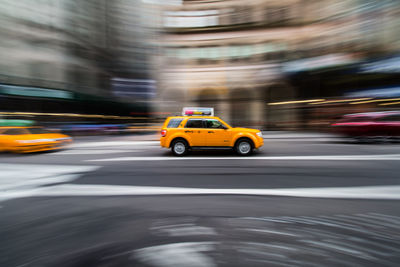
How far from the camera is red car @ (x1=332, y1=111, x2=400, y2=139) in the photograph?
9.66 metres

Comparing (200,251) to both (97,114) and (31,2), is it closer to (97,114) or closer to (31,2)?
(97,114)

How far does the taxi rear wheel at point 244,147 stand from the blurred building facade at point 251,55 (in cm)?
1696

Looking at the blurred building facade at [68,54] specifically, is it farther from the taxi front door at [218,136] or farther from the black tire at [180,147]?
the taxi front door at [218,136]

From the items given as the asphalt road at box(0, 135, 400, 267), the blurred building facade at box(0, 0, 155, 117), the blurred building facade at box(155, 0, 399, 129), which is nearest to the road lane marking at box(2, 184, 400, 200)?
the asphalt road at box(0, 135, 400, 267)

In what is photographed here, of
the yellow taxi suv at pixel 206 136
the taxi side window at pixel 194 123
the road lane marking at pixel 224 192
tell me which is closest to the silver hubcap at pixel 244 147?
the yellow taxi suv at pixel 206 136

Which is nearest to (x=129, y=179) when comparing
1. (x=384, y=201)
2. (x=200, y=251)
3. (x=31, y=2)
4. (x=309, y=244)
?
(x=200, y=251)

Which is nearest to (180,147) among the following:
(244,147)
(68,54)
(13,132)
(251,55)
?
A: (244,147)

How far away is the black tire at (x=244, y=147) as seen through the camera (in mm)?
7664

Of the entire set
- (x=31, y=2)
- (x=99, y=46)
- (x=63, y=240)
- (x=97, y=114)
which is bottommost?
(x=63, y=240)

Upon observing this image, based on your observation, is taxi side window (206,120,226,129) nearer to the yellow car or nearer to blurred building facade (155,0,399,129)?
the yellow car

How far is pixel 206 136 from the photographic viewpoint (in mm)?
7770

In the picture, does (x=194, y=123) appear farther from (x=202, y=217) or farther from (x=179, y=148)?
(x=202, y=217)

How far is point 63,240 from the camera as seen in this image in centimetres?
255

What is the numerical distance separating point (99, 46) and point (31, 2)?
8971mm
